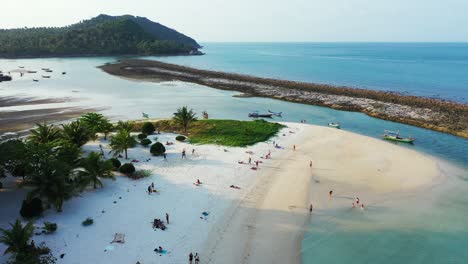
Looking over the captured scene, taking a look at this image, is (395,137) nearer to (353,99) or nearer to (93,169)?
(353,99)

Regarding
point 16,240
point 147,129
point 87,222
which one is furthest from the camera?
point 147,129

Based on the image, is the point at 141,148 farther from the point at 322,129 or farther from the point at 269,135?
the point at 322,129

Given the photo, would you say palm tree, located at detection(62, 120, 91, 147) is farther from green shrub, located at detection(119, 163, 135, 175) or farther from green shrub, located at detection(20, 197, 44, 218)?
green shrub, located at detection(20, 197, 44, 218)

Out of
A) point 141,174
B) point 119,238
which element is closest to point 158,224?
point 119,238

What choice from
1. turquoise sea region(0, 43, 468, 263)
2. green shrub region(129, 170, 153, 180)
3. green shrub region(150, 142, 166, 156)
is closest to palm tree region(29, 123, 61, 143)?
green shrub region(129, 170, 153, 180)

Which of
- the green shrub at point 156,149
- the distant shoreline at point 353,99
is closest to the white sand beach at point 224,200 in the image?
the green shrub at point 156,149
